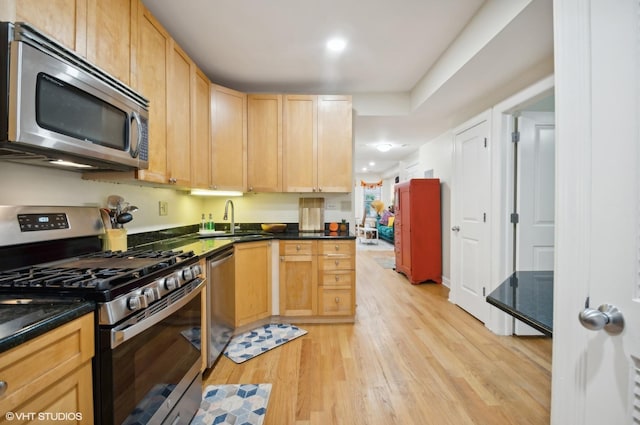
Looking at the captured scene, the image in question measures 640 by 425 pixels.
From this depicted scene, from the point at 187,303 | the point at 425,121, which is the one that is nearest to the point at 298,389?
the point at 187,303

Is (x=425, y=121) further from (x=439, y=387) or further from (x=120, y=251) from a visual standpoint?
(x=120, y=251)

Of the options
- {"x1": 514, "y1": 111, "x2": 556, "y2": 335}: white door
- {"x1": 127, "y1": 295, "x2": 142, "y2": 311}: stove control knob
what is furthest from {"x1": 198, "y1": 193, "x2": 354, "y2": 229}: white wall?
{"x1": 127, "y1": 295, "x2": 142, "y2": 311}: stove control knob

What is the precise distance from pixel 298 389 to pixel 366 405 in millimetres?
442

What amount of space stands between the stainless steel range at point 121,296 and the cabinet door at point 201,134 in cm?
87

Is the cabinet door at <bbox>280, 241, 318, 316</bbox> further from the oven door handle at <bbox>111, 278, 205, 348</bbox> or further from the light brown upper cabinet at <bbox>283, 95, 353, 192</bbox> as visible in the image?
the oven door handle at <bbox>111, 278, 205, 348</bbox>

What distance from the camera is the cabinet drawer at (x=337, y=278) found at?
2.80 metres

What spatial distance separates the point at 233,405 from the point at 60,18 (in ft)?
6.81

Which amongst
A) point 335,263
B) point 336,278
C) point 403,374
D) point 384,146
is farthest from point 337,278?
point 384,146

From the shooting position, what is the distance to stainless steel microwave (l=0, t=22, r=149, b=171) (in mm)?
920

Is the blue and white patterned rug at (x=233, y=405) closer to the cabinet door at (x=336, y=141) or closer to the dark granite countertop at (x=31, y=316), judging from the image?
the dark granite countertop at (x=31, y=316)

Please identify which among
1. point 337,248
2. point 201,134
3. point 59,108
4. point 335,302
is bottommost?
point 335,302

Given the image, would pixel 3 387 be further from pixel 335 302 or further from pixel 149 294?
pixel 335 302

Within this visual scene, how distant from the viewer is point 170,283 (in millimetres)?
1317

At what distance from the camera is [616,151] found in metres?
0.66
